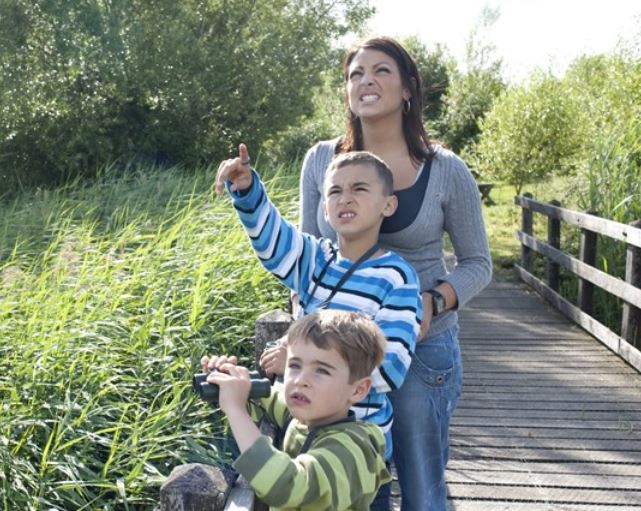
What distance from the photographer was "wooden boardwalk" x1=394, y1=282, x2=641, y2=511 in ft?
13.9

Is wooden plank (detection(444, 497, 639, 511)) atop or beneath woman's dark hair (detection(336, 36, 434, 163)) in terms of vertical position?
beneath

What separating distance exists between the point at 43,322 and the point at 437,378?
224 cm

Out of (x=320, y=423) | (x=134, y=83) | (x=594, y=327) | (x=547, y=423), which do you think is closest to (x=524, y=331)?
(x=594, y=327)

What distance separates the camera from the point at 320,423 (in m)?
1.90

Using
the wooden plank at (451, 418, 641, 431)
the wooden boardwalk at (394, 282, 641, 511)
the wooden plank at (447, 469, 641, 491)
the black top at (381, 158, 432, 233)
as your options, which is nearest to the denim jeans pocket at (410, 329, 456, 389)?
the black top at (381, 158, 432, 233)

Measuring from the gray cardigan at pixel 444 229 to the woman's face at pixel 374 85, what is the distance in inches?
6.6

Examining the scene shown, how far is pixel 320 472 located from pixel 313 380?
19cm

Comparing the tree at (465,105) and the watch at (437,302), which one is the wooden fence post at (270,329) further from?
the tree at (465,105)

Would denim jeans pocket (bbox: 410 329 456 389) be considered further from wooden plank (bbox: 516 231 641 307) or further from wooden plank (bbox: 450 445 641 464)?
wooden plank (bbox: 516 231 641 307)

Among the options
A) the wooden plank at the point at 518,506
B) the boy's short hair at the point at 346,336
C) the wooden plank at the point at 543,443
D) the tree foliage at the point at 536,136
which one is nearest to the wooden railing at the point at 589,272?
the wooden plank at the point at 543,443

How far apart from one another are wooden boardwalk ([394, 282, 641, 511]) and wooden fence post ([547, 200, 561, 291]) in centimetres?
113

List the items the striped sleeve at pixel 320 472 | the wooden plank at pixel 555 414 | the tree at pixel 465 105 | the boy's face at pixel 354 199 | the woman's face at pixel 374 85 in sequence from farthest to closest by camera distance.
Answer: the tree at pixel 465 105 → the wooden plank at pixel 555 414 → the woman's face at pixel 374 85 → the boy's face at pixel 354 199 → the striped sleeve at pixel 320 472

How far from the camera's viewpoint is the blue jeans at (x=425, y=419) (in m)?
2.34

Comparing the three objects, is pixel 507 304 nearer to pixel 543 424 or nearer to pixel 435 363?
pixel 543 424
